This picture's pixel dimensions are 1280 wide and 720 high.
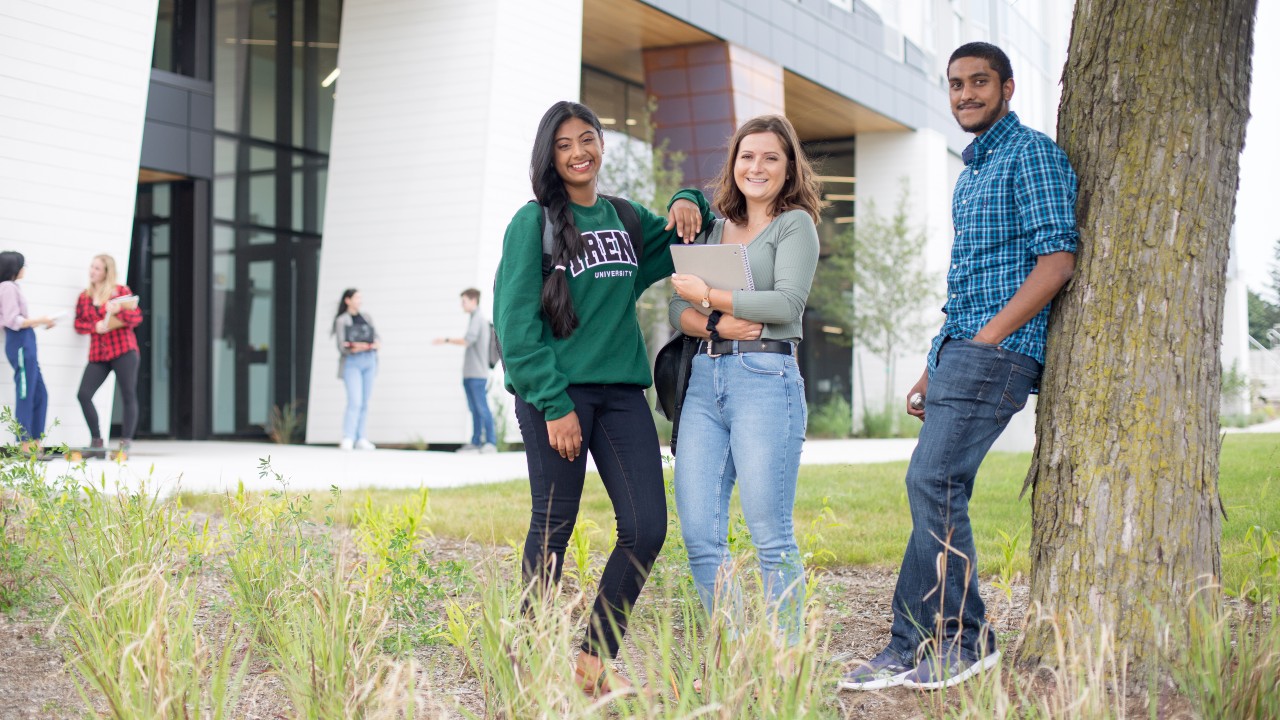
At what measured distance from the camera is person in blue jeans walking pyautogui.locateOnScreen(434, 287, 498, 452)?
1234cm

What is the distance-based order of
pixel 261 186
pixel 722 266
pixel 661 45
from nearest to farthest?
1. pixel 722 266
2. pixel 261 186
3. pixel 661 45

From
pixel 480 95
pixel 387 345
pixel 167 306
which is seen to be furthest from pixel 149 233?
pixel 480 95

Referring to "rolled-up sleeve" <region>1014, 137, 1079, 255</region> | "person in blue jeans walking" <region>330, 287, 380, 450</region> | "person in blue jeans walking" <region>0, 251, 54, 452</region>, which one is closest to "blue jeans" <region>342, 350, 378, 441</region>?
"person in blue jeans walking" <region>330, 287, 380, 450</region>

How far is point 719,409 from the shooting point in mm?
3207

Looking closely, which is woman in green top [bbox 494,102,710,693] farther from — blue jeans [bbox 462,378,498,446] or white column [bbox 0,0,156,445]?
blue jeans [bbox 462,378,498,446]

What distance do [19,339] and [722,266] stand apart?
828 cm

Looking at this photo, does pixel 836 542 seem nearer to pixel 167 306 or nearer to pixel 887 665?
pixel 887 665

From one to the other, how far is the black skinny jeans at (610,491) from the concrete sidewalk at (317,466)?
397cm

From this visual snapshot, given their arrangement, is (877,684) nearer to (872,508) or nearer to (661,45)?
(872,508)

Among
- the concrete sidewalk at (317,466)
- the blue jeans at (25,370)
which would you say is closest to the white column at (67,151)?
the blue jeans at (25,370)

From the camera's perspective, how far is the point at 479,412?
41.7 feet

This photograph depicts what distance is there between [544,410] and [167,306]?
13508 mm

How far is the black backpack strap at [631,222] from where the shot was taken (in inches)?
136

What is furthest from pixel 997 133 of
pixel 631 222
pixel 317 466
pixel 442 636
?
pixel 317 466
